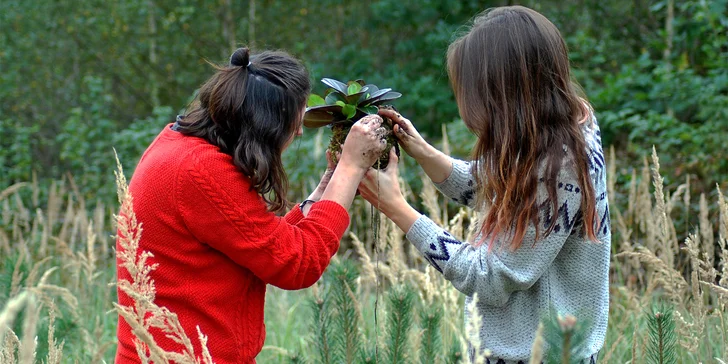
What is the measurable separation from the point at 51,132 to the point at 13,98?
2.27ft

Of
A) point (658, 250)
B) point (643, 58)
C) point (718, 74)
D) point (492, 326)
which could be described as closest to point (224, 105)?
point (492, 326)

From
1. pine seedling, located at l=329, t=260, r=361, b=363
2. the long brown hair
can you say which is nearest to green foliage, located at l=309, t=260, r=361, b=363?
pine seedling, located at l=329, t=260, r=361, b=363

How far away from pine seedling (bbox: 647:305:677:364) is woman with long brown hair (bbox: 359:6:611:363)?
0.48ft

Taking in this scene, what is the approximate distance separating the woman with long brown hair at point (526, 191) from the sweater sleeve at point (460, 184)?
0.39 meters

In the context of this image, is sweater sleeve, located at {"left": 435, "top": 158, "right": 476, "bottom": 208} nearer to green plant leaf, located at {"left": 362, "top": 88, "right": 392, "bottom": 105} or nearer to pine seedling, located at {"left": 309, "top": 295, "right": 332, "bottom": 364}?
green plant leaf, located at {"left": 362, "top": 88, "right": 392, "bottom": 105}

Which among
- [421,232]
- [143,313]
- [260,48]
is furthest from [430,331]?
[260,48]

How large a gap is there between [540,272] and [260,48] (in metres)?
7.27

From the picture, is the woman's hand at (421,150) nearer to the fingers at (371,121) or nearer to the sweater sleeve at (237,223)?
the fingers at (371,121)

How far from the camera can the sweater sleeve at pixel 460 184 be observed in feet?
7.79

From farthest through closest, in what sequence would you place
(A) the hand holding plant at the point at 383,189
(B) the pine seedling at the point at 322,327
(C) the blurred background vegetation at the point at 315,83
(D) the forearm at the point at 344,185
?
1. (C) the blurred background vegetation at the point at 315,83
2. (B) the pine seedling at the point at 322,327
3. (A) the hand holding plant at the point at 383,189
4. (D) the forearm at the point at 344,185

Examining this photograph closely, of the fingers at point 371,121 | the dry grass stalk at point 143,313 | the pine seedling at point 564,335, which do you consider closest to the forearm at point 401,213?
the fingers at point 371,121

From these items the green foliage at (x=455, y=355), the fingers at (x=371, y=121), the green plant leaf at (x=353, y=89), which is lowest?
the green foliage at (x=455, y=355)

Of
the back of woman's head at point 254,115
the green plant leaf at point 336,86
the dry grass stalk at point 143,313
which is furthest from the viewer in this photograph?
the green plant leaf at point 336,86

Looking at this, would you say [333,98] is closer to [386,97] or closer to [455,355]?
[386,97]
